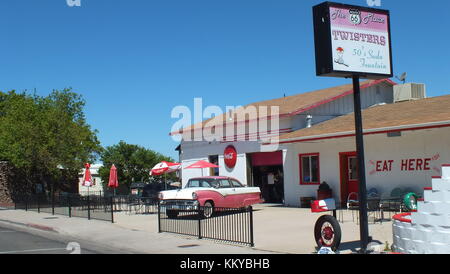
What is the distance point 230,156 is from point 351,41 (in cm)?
1828

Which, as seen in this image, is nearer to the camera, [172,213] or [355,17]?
[355,17]

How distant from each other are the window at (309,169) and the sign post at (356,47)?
12.5 meters

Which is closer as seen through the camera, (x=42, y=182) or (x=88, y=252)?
(x=88, y=252)

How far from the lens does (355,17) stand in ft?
35.6

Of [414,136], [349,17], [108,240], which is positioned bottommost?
[108,240]

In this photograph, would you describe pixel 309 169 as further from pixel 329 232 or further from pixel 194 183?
pixel 329 232

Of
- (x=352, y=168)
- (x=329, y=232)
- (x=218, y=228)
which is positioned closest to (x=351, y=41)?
(x=329, y=232)

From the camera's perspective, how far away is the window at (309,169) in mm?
23500

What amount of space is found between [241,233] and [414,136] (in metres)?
8.97

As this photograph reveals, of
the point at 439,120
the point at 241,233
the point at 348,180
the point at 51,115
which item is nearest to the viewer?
the point at 241,233

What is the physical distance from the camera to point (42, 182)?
32.5 metres

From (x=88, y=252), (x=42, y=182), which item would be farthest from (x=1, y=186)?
(x=88, y=252)
